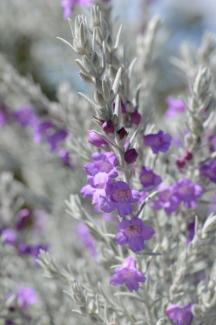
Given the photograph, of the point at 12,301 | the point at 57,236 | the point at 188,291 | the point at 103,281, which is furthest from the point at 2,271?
the point at 57,236

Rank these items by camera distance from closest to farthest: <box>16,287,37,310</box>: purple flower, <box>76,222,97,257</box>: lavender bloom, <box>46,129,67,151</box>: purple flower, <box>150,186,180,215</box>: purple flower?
1. <box>150,186,180,215</box>: purple flower
2. <box>16,287,37,310</box>: purple flower
3. <box>46,129,67,151</box>: purple flower
4. <box>76,222,97,257</box>: lavender bloom

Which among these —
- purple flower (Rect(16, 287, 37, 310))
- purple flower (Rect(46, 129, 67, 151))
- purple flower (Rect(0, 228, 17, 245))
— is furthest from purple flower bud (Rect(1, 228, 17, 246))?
purple flower (Rect(46, 129, 67, 151))

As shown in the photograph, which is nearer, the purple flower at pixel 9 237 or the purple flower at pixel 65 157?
the purple flower at pixel 9 237

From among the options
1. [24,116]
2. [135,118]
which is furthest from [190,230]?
[24,116]

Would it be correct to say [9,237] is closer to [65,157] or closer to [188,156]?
[65,157]

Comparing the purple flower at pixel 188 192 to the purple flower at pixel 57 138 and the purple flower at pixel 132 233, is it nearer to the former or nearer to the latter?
the purple flower at pixel 132 233

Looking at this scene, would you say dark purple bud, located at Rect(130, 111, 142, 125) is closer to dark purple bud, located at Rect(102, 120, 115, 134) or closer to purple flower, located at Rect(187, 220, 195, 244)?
dark purple bud, located at Rect(102, 120, 115, 134)

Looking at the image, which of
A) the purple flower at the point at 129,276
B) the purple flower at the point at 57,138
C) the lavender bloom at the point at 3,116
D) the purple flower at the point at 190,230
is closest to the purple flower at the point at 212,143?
the purple flower at the point at 190,230
